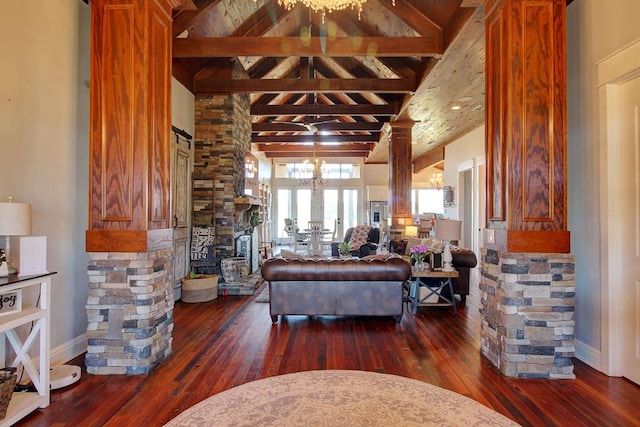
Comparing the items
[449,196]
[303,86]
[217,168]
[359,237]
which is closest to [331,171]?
[449,196]

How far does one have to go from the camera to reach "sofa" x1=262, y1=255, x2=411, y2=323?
399 centimetres

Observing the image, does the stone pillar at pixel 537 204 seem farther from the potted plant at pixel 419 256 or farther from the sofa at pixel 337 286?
the potted plant at pixel 419 256

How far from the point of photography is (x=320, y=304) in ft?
13.3

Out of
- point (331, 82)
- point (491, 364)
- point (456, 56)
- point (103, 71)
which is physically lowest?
point (491, 364)

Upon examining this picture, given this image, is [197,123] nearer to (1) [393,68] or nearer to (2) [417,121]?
(1) [393,68]

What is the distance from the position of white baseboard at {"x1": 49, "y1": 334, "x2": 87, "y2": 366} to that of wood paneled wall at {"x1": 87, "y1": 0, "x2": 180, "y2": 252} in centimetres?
96

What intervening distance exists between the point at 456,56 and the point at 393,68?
1677 millimetres

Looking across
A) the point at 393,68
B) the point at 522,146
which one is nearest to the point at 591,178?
the point at 522,146

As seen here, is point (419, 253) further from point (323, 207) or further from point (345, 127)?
point (323, 207)

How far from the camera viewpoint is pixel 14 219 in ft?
7.00

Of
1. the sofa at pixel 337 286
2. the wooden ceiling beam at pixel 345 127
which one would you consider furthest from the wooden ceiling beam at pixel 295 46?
the wooden ceiling beam at pixel 345 127

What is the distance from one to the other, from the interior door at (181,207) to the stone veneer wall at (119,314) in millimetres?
2271

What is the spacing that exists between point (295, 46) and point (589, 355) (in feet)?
15.2

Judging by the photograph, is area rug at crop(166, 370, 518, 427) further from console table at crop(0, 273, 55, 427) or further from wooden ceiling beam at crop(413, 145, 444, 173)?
wooden ceiling beam at crop(413, 145, 444, 173)
